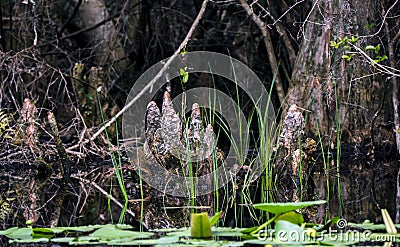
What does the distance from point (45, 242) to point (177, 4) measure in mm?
4025

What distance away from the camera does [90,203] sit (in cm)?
284

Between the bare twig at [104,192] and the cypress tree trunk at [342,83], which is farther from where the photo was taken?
the cypress tree trunk at [342,83]

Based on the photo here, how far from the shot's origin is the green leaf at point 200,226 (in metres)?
1.76

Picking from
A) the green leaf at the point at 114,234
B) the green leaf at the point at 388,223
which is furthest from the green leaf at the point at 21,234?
the green leaf at the point at 388,223

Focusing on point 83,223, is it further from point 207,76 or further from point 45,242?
point 207,76

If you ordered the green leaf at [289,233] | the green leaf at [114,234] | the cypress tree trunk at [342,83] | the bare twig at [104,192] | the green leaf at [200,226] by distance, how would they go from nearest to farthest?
1. the green leaf at [289,233]
2. the green leaf at [200,226]
3. the green leaf at [114,234]
4. the bare twig at [104,192]
5. the cypress tree trunk at [342,83]

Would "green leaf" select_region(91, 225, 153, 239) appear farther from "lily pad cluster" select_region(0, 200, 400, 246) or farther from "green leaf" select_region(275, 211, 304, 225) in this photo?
"green leaf" select_region(275, 211, 304, 225)

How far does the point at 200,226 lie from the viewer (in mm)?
1777

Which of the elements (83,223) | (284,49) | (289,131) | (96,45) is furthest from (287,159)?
(96,45)

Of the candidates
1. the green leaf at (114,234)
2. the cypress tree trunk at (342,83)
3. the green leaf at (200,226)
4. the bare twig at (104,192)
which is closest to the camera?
the green leaf at (200,226)

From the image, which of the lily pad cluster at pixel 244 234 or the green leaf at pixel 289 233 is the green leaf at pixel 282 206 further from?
the green leaf at pixel 289 233

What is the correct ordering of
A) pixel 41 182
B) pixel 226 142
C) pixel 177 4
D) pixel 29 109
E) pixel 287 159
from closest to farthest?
Result: pixel 287 159 → pixel 41 182 → pixel 29 109 → pixel 226 142 → pixel 177 4

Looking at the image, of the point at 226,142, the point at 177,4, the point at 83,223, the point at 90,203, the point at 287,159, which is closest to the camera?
the point at 83,223

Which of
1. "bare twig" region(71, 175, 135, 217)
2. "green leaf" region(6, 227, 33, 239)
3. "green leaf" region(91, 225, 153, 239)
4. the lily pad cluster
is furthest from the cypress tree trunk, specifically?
"green leaf" region(6, 227, 33, 239)
